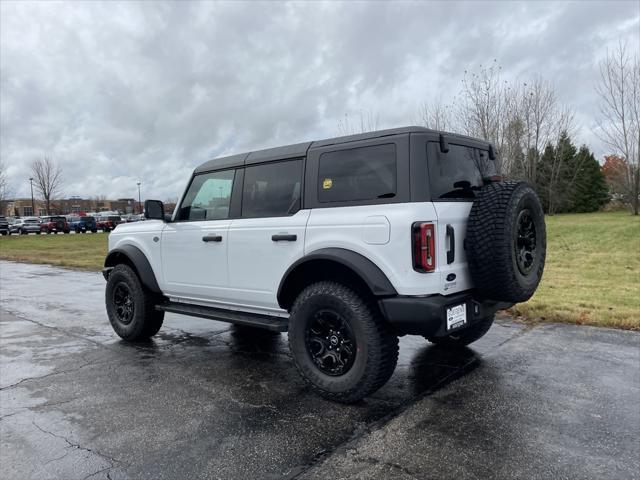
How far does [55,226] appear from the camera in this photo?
4403 centimetres

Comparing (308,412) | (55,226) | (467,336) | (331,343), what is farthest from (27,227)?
(308,412)

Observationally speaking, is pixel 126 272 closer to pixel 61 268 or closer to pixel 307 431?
pixel 307 431

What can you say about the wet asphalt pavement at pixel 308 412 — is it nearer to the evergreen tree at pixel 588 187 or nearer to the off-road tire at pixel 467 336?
the off-road tire at pixel 467 336

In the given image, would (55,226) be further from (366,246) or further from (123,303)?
(366,246)

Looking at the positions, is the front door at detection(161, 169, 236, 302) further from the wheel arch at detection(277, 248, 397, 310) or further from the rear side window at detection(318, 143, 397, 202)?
the rear side window at detection(318, 143, 397, 202)

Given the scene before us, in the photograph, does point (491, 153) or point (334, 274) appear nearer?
point (334, 274)

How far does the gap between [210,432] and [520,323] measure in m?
4.44

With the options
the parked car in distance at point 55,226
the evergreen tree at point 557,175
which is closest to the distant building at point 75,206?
the parked car in distance at point 55,226

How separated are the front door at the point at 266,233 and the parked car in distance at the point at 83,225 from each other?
46486 mm

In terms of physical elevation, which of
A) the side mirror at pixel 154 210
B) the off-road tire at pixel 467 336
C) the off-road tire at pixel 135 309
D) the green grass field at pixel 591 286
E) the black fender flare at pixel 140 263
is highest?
the side mirror at pixel 154 210

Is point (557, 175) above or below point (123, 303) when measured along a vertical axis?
above

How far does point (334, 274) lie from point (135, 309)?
111 inches

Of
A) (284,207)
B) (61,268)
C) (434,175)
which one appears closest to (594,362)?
(434,175)

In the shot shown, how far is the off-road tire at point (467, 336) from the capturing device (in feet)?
15.8
